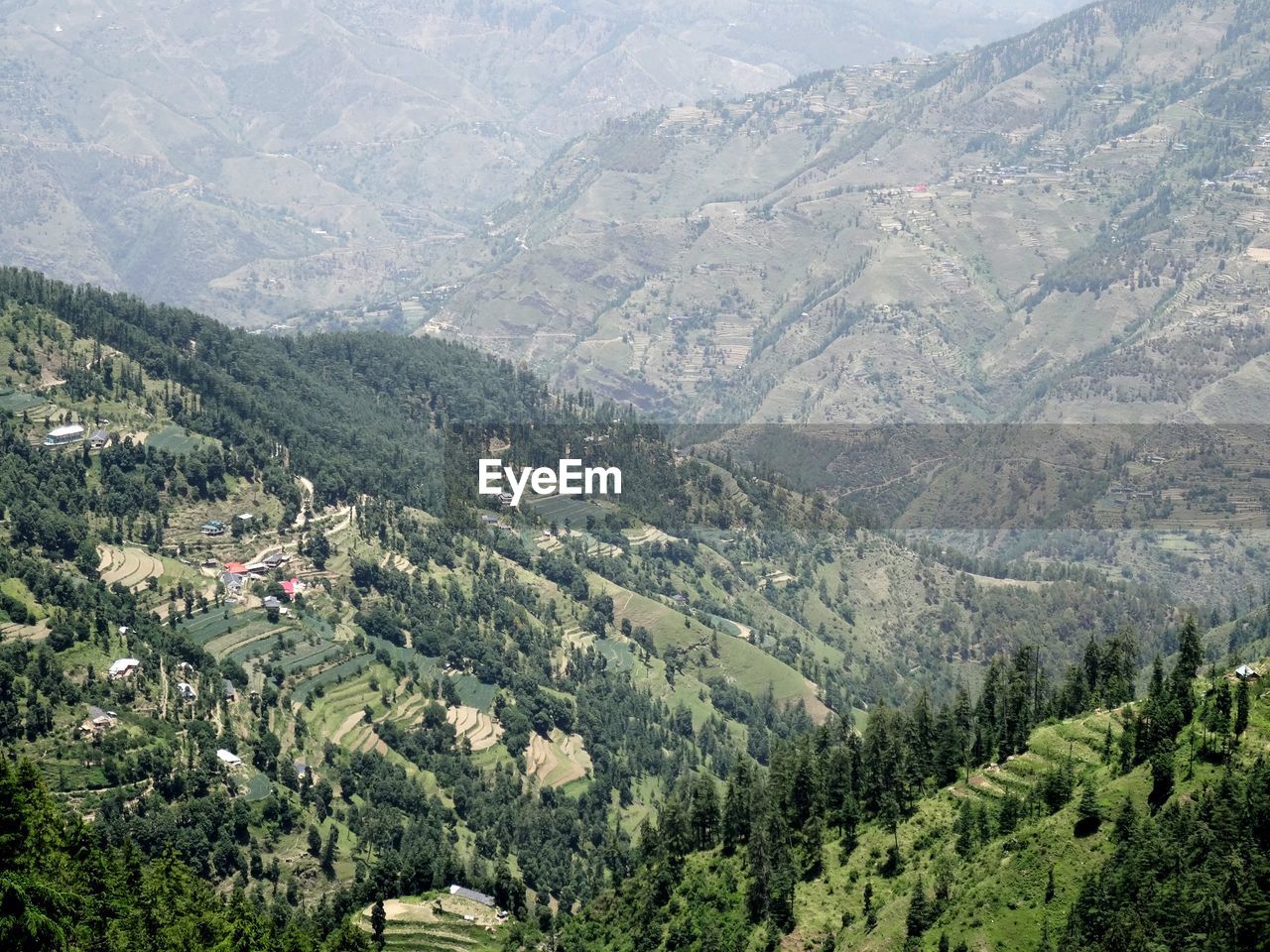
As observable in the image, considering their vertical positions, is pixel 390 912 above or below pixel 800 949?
below

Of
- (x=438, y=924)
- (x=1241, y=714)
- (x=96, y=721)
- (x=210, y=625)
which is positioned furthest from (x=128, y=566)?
(x=1241, y=714)

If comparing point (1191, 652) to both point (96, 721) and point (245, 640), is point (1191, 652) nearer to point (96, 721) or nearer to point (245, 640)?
point (96, 721)

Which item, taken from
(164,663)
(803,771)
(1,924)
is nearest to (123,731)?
(164,663)

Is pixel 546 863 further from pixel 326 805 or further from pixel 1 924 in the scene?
pixel 1 924

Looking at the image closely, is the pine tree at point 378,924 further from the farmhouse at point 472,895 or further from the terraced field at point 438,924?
the farmhouse at point 472,895

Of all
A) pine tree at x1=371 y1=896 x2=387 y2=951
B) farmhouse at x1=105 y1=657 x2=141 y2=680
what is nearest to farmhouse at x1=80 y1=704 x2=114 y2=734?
farmhouse at x1=105 y1=657 x2=141 y2=680

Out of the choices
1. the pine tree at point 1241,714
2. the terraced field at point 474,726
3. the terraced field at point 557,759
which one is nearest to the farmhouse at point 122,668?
the terraced field at point 474,726
